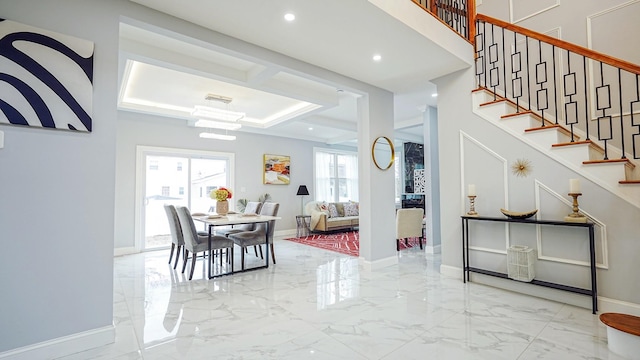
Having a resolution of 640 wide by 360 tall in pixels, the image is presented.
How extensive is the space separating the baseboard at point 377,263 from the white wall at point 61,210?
3075 mm

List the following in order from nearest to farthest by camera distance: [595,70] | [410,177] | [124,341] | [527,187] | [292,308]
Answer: [124,341]
[292,308]
[527,187]
[595,70]
[410,177]

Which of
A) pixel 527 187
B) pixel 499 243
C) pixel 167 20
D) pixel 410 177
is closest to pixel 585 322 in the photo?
pixel 499 243

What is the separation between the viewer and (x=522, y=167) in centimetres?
333

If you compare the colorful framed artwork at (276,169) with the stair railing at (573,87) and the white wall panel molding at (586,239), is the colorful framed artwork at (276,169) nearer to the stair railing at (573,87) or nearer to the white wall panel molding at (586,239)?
the stair railing at (573,87)

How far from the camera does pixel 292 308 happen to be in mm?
2900

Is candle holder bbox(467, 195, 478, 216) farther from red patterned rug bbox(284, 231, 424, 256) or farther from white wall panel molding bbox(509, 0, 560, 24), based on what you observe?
white wall panel molding bbox(509, 0, 560, 24)

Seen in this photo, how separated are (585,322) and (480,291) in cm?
94

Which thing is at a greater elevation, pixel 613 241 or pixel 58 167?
pixel 58 167

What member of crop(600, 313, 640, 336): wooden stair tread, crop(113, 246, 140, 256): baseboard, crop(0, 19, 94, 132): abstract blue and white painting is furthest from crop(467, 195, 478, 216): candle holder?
crop(113, 246, 140, 256): baseboard

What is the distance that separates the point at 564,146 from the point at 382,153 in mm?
2132

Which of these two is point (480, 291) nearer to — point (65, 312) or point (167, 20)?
point (65, 312)

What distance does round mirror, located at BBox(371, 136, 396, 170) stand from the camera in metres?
4.43

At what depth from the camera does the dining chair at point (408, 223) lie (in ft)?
17.6

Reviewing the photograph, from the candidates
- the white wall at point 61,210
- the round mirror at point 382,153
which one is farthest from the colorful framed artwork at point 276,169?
the white wall at point 61,210
